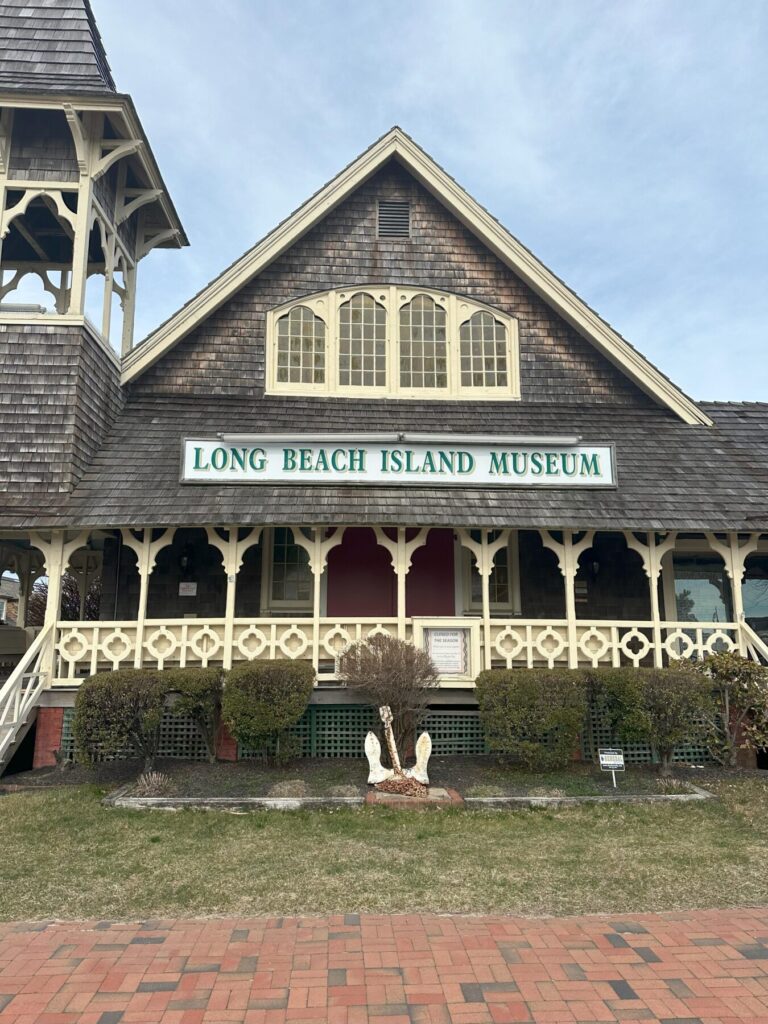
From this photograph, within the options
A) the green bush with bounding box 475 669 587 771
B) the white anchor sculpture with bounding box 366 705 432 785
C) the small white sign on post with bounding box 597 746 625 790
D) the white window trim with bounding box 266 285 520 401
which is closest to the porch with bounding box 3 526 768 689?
the green bush with bounding box 475 669 587 771

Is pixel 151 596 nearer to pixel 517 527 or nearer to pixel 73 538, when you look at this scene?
pixel 73 538

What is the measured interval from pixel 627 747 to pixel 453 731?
269 cm

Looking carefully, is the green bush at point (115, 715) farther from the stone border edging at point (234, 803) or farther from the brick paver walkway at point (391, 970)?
the brick paver walkway at point (391, 970)

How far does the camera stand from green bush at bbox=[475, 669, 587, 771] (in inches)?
369

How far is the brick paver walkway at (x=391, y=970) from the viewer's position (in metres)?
3.89

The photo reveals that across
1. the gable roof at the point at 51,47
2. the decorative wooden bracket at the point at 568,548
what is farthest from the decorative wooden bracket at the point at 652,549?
the gable roof at the point at 51,47

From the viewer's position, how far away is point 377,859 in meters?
6.35

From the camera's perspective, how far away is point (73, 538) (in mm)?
11273

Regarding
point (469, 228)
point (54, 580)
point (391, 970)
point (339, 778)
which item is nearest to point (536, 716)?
point (339, 778)

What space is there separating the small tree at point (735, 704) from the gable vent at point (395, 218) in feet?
33.2

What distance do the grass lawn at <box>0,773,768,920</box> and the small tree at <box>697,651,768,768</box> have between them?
176 centimetres

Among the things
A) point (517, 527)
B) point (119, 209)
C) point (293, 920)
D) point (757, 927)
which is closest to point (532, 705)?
point (517, 527)

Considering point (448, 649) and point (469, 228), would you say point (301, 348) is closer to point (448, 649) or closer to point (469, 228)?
point (469, 228)

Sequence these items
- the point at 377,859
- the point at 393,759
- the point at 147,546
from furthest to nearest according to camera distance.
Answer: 1. the point at 147,546
2. the point at 393,759
3. the point at 377,859
